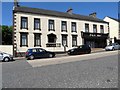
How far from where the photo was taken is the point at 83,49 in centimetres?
3058

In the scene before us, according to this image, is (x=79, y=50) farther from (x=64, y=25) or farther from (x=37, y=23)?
(x=37, y=23)

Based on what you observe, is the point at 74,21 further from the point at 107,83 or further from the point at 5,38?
the point at 107,83

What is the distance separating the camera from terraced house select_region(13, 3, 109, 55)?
31.2 m

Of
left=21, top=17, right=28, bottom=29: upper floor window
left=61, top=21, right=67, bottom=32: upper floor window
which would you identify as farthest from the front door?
left=21, top=17, right=28, bottom=29: upper floor window

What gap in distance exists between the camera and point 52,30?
112ft

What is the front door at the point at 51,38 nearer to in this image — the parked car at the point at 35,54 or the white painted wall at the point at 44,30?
the white painted wall at the point at 44,30

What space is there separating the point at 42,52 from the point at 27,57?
2.17 m

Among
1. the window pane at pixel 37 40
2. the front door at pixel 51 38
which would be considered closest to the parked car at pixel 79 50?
the front door at pixel 51 38

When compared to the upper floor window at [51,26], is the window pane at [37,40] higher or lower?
lower

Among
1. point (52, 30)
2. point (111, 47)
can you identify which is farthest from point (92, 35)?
point (52, 30)

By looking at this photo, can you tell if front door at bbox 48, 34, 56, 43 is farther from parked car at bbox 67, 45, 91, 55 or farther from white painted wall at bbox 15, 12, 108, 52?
parked car at bbox 67, 45, 91, 55

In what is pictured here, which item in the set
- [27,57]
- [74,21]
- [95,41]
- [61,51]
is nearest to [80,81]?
[27,57]

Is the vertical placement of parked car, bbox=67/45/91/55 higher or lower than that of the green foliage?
lower

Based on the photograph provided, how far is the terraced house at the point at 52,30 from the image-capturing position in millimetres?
31156
